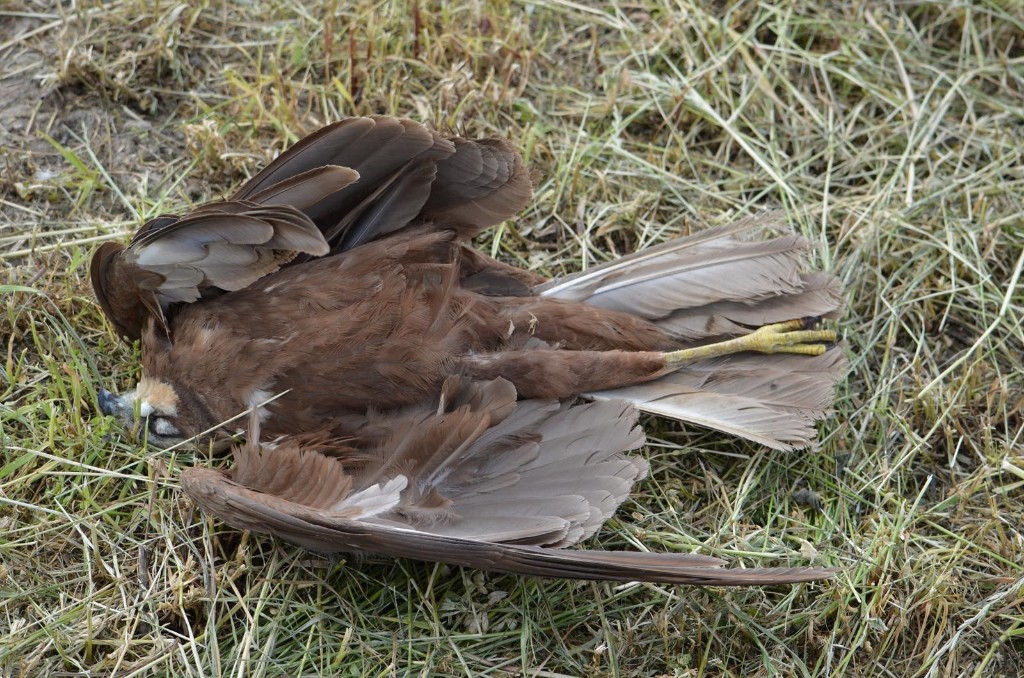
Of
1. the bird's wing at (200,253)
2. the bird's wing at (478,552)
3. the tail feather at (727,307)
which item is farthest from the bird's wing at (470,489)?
the bird's wing at (200,253)

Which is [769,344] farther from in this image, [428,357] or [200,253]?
[200,253]

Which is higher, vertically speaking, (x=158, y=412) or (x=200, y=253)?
(x=200, y=253)

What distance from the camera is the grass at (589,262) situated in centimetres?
261

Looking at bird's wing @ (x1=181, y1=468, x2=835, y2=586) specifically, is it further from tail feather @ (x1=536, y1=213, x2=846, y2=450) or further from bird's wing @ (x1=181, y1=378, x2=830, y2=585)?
tail feather @ (x1=536, y1=213, x2=846, y2=450)

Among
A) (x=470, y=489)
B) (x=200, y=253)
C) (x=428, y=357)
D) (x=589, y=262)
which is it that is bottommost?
(x=470, y=489)

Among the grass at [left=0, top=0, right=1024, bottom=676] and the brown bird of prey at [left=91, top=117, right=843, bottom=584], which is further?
the grass at [left=0, top=0, right=1024, bottom=676]

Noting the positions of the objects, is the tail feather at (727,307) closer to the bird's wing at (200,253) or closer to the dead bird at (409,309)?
the dead bird at (409,309)

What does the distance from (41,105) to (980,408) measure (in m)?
3.18

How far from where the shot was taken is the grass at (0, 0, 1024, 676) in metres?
2.61

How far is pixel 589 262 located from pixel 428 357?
0.86 meters

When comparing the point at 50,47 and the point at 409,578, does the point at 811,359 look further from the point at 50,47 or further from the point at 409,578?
the point at 50,47

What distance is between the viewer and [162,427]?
108 inches

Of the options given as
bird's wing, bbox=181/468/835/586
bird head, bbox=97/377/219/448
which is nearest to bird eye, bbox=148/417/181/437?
bird head, bbox=97/377/219/448

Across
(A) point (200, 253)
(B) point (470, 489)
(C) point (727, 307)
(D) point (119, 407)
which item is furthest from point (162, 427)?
(C) point (727, 307)
